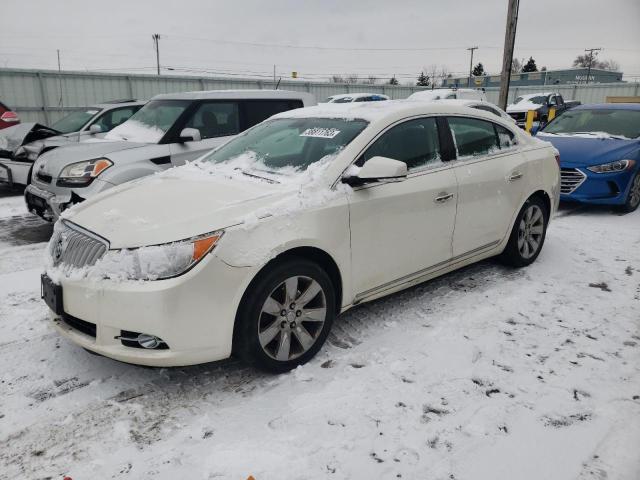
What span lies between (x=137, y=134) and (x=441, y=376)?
17.3ft

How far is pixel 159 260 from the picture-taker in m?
2.65

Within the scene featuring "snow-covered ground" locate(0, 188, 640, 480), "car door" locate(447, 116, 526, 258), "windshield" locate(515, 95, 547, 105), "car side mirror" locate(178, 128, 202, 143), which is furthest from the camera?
"windshield" locate(515, 95, 547, 105)

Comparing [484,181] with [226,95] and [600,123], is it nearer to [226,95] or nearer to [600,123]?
[226,95]

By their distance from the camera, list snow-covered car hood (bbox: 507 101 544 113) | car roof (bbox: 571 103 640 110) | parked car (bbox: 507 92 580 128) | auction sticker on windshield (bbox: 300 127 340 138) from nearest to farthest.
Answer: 1. auction sticker on windshield (bbox: 300 127 340 138)
2. car roof (bbox: 571 103 640 110)
3. parked car (bbox: 507 92 580 128)
4. snow-covered car hood (bbox: 507 101 544 113)

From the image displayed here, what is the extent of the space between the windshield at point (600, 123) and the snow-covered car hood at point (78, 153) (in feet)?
23.3

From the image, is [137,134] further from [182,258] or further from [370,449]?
[370,449]

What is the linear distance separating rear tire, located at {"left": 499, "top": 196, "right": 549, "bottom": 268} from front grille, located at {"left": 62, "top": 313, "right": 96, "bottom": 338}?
375 centimetres

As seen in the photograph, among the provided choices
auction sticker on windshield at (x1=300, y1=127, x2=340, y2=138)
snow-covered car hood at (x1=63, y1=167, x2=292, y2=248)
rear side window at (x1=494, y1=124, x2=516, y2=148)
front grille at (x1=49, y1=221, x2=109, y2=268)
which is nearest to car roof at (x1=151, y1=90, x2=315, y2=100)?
auction sticker on windshield at (x1=300, y1=127, x2=340, y2=138)

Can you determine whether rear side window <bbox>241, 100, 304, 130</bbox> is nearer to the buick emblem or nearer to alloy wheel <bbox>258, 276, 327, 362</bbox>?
the buick emblem

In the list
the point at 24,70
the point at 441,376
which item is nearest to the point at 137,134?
the point at 441,376

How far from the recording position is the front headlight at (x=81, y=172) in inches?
226

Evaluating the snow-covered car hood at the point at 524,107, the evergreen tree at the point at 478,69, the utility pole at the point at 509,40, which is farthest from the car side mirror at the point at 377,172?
the evergreen tree at the point at 478,69

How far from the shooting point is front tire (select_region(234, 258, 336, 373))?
9.41 feet

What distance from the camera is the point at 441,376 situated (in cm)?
309
